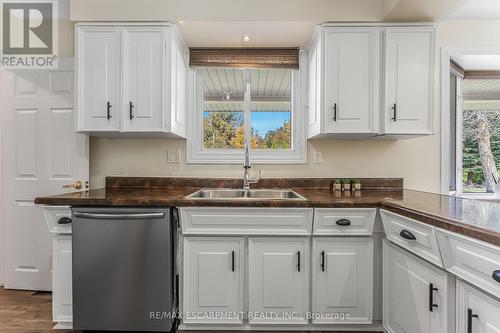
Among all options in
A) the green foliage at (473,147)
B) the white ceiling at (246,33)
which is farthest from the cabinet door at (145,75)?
the green foliage at (473,147)

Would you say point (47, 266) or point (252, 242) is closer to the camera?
point (252, 242)

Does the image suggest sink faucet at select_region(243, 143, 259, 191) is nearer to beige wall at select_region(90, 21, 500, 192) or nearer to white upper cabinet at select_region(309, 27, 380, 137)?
Answer: beige wall at select_region(90, 21, 500, 192)

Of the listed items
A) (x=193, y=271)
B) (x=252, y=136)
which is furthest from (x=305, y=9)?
(x=193, y=271)

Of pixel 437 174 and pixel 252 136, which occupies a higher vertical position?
pixel 252 136

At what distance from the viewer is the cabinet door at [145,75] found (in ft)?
6.99

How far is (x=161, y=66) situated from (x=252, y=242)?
1.43m

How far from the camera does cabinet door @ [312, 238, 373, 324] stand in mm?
1844

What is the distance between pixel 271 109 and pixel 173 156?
1005 mm

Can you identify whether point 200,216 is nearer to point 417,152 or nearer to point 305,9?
point 305,9

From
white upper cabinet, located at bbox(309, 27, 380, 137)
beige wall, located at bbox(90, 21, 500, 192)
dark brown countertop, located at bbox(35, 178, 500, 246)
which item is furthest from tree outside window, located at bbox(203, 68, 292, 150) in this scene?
white upper cabinet, located at bbox(309, 27, 380, 137)

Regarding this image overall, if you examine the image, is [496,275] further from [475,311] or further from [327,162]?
[327,162]

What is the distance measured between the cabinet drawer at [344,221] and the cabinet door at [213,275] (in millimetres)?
523

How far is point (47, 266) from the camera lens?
2.52 metres

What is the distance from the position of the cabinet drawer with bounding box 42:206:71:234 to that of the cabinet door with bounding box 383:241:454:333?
2.04 m
